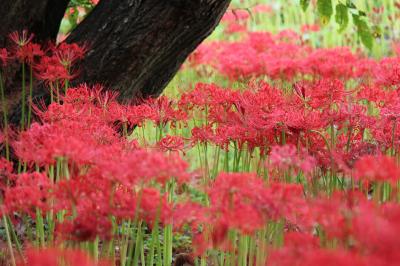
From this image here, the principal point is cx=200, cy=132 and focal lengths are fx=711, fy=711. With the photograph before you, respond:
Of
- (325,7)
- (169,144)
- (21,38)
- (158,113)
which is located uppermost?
(325,7)

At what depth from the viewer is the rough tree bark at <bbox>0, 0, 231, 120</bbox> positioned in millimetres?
3414

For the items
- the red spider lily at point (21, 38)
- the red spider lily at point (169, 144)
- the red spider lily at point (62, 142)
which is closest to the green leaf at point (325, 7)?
the red spider lily at point (21, 38)

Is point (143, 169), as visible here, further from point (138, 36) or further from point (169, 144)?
point (138, 36)

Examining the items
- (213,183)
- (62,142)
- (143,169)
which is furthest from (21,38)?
(143,169)

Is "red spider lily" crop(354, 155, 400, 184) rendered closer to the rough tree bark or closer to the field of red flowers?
the field of red flowers

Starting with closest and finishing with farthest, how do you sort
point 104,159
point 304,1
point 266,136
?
point 104,159, point 266,136, point 304,1

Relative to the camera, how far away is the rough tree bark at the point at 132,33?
11.2 feet

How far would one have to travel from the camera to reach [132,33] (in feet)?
11.3

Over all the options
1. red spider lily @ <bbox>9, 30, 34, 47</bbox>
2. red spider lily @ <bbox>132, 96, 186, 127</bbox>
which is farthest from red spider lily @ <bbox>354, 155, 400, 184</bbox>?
red spider lily @ <bbox>9, 30, 34, 47</bbox>

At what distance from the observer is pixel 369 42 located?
4.33 m

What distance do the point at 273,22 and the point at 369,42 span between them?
17.7ft

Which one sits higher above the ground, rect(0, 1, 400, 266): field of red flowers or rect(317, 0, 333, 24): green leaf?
rect(317, 0, 333, 24): green leaf

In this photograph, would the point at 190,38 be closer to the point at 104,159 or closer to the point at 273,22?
the point at 104,159

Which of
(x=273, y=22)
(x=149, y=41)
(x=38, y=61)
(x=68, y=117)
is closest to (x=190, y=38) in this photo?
(x=149, y=41)
